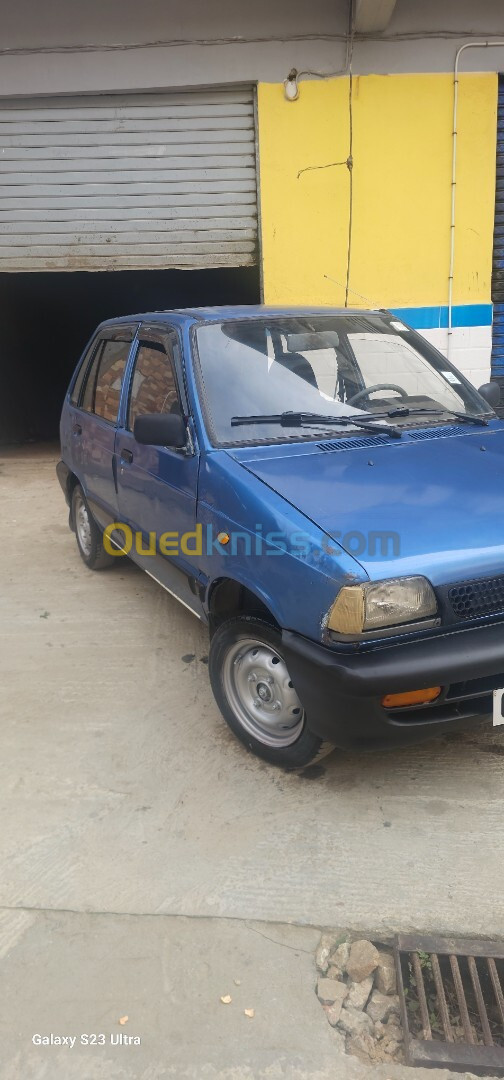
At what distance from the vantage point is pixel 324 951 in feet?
6.62

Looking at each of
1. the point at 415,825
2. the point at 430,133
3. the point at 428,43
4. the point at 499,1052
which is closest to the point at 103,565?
the point at 415,825

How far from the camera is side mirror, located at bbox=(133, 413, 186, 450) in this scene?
300cm

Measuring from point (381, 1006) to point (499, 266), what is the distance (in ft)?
22.9

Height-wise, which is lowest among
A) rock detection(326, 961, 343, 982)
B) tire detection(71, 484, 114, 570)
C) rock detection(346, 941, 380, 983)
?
rock detection(326, 961, 343, 982)

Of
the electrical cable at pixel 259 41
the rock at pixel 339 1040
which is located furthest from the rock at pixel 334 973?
the electrical cable at pixel 259 41

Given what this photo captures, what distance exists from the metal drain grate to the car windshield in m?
1.89

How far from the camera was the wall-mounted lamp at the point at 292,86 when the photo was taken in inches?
270

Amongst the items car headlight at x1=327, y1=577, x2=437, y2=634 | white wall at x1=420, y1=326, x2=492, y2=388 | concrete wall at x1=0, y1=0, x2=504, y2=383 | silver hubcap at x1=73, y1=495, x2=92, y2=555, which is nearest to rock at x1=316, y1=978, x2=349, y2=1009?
car headlight at x1=327, y1=577, x2=437, y2=634

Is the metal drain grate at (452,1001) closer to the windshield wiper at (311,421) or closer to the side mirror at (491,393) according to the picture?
the windshield wiper at (311,421)

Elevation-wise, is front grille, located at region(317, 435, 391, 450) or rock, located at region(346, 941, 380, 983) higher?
front grille, located at region(317, 435, 391, 450)

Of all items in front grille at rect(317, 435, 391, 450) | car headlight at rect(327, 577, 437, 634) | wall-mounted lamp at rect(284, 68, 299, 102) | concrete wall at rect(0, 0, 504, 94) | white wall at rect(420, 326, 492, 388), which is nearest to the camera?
car headlight at rect(327, 577, 437, 634)

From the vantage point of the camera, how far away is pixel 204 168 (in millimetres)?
7277

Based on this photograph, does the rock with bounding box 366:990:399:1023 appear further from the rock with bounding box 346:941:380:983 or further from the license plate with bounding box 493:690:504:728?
the license plate with bounding box 493:690:504:728

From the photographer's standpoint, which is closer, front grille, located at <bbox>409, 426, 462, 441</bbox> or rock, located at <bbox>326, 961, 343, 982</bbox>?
rock, located at <bbox>326, 961, 343, 982</bbox>
